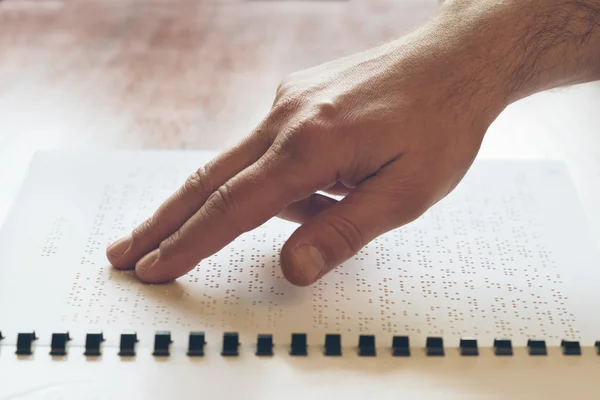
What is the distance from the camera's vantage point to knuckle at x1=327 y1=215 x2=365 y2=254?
1082mm

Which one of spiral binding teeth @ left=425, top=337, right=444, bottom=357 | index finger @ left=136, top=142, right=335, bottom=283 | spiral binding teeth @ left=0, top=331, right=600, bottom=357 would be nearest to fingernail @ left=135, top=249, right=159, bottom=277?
index finger @ left=136, top=142, right=335, bottom=283

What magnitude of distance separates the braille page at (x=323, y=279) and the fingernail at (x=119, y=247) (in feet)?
0.07

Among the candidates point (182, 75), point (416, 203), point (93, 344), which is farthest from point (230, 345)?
point (182, 75)

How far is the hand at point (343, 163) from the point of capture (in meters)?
1.10

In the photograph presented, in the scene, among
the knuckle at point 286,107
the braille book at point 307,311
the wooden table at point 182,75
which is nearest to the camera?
the braille book at point 307,311

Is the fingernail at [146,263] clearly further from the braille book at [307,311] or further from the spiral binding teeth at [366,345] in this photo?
the spiral binding teeth at [366,345]

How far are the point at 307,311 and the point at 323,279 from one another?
8 centimetres

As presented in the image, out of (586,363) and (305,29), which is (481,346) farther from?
(305,29)

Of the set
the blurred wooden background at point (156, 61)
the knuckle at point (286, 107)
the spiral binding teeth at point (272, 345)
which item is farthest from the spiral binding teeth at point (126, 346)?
the blurred wooden background at point (156, 61)

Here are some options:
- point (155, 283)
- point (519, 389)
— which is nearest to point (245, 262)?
point (155, 283)

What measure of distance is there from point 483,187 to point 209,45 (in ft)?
2.50

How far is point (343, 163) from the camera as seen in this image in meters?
1.10

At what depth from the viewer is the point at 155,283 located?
118cm

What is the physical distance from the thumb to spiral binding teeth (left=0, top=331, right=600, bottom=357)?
0.28 ft
